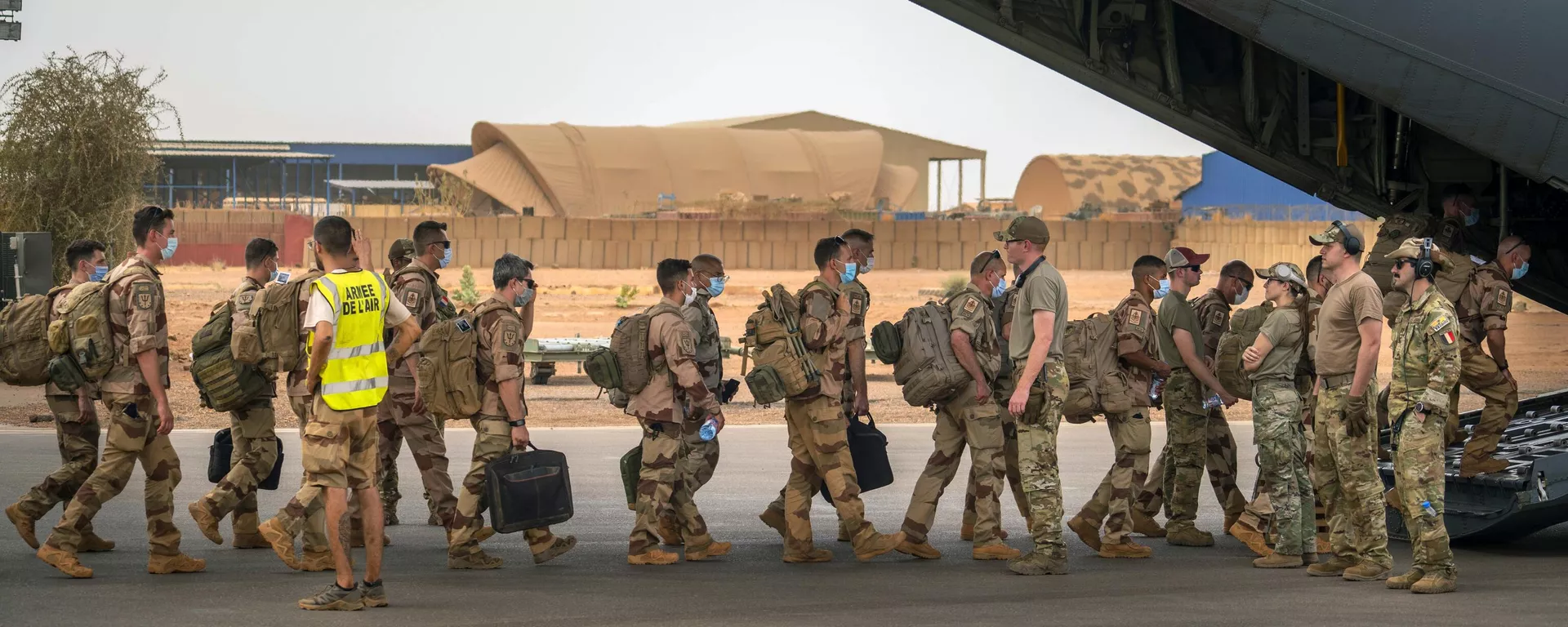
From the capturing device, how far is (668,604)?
7266mm

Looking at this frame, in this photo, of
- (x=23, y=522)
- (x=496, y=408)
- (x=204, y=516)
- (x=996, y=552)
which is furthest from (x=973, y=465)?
(x=23, y=522)

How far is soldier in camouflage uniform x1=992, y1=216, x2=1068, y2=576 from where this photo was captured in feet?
25.8

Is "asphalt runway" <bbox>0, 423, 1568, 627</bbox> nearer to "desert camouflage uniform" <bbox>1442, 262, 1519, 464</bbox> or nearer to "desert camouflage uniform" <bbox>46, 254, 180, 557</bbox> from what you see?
"desert camouflage uniform" <bbox>46, 254, 180, 557</bbox>

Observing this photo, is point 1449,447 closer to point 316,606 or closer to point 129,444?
point 316,606

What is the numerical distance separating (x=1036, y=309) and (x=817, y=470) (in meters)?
1.57

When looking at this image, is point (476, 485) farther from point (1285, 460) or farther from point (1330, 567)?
point (1330, 567)

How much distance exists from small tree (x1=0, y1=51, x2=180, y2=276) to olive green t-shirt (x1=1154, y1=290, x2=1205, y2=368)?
17.4 meters

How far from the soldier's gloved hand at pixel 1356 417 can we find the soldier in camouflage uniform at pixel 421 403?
490 centimetres

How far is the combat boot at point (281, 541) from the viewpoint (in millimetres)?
8008

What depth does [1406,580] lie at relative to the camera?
7.70m

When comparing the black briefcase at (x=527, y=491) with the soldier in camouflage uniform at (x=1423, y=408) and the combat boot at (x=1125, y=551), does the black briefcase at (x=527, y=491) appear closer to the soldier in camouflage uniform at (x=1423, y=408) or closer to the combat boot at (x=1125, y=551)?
the combat boot at (x=1125, y=551)

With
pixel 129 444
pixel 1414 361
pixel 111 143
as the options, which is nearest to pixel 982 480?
pixel 1414 361

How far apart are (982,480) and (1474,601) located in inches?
100

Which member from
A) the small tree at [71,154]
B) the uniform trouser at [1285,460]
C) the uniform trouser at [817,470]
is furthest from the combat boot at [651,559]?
the small tree at [71,154]
